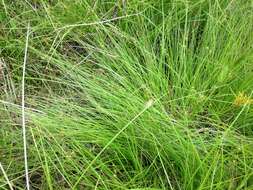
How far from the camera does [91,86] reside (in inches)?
Answer: 54.0

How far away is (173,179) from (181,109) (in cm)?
22

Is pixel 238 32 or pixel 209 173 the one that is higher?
pixel 238 32

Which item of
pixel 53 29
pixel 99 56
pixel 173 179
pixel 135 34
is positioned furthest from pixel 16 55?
pixel 173 179

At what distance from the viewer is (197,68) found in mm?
1490

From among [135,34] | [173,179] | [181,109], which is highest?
[135,34]

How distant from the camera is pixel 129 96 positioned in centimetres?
133

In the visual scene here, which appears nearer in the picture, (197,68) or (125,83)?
(125,83)

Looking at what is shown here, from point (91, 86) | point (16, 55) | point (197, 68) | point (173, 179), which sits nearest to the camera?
point (173, 179)

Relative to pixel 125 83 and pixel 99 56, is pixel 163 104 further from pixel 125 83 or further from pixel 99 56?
pixel 99 56

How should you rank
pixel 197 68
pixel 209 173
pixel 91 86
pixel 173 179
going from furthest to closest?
pixel 197 68 < pixel 91 86 < pixel 173 179 < pixel 209 173

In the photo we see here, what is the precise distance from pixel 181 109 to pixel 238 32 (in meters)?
0.37

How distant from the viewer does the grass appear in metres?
1.23

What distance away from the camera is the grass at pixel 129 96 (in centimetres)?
123

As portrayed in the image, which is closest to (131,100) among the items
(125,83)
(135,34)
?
(125,83)
